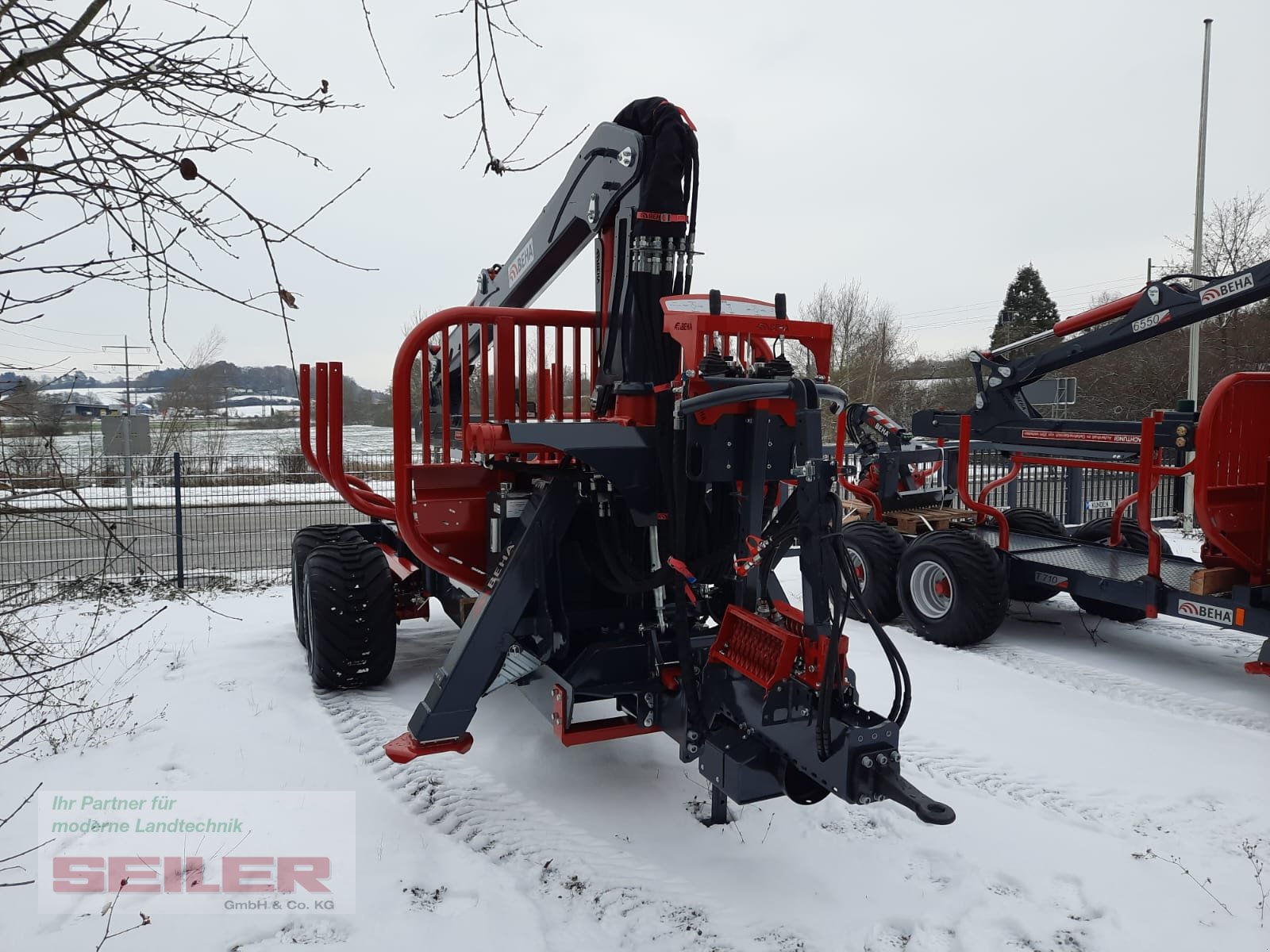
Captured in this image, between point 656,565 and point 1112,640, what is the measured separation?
5.14 m

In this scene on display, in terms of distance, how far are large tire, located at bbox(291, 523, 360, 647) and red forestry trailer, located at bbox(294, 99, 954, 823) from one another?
0.92 metres

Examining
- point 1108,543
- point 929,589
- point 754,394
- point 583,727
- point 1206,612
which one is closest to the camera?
point 754,394

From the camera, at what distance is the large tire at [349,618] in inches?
213

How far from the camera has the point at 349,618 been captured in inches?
215

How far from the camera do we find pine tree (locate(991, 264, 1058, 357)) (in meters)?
38.6

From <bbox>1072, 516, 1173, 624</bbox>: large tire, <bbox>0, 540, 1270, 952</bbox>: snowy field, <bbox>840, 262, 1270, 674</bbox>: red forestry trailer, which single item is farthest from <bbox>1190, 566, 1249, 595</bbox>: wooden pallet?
<bbox>1072, 516, 1173, 624</bbox>: large tire

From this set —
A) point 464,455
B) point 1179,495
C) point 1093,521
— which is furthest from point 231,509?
point 1179,495

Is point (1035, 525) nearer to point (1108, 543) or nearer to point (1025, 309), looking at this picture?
point (1108, 543)

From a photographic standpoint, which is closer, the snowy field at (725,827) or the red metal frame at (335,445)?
the snowy field at (725,827)

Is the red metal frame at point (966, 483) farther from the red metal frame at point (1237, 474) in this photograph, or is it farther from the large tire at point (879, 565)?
the red metal frame at point (1237, 474)

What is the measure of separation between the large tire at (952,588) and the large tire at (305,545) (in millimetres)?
4511

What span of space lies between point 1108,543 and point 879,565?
90.4 inches

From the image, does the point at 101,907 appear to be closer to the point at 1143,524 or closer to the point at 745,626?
the point at 745,626

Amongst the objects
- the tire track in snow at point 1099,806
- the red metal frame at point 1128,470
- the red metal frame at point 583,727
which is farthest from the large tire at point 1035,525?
the red metal frame at point 583,727
